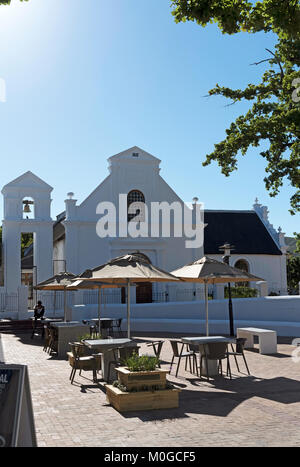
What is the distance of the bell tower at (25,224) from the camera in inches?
1061

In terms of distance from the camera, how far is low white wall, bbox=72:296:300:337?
20433 mm

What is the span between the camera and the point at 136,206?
30.7 metres

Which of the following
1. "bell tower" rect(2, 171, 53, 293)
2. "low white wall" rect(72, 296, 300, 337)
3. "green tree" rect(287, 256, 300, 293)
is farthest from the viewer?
"green tree" rect(287, 256, 300, 293)

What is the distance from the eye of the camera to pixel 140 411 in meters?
7.75

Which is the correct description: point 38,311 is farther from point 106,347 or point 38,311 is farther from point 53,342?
point 106,347

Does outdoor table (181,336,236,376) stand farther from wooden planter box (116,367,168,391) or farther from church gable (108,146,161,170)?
church gable (108,146,161,170)

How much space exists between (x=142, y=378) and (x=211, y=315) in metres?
14.9

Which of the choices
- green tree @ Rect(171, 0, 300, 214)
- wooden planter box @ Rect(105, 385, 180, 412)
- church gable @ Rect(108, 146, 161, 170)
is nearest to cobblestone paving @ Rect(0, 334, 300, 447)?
wooden planter box @ Rect(105, 385, 180, 412)

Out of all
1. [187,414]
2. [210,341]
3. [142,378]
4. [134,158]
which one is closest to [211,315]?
[210,341]

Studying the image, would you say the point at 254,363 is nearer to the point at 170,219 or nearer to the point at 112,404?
the point at 112,404

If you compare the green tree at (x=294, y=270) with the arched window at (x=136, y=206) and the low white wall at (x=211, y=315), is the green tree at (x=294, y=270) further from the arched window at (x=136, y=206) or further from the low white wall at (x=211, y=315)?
the low white wall at (x=211, y=315)

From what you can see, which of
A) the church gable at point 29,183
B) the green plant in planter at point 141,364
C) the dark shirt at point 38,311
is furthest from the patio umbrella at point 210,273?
the church gable at point 29,183

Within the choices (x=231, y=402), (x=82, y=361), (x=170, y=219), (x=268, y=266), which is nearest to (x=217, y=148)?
(x=82, y=361)

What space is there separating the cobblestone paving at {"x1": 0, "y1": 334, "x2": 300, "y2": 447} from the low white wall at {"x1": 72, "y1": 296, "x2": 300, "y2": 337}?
8827 mm
